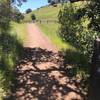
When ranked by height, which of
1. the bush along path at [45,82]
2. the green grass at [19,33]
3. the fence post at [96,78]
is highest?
the fence post at [96,78]

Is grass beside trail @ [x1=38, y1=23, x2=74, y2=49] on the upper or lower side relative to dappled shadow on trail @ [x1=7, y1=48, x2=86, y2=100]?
lower

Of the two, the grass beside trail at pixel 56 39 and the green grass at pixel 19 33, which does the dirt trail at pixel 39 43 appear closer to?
A: the grass beside trail at pixel 56 39

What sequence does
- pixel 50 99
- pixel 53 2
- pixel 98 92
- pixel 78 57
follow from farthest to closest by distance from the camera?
pixel 53 2 < pixel 78 57 < pixel 50 99 < pixel 98 92

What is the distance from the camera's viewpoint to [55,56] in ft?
52.6

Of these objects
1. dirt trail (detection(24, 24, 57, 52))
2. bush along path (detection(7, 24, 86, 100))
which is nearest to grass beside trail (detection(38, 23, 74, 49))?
dirt trail (detection(24, 24, 57, 52))

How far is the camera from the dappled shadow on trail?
9.34 metres

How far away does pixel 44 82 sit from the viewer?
35.2 feet

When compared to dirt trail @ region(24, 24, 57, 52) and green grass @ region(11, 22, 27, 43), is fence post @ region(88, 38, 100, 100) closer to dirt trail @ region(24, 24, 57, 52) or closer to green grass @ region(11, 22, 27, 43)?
dirt trail @ region(24, 24, 57, 52)

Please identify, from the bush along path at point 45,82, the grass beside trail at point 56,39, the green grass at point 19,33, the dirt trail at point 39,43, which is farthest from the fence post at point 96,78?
the green grass at point 19,33

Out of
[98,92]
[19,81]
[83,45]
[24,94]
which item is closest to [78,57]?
[83,45]

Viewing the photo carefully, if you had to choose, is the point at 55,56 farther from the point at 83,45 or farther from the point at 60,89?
the point at 60,89

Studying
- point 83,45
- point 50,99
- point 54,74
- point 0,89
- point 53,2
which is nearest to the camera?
point 50,99

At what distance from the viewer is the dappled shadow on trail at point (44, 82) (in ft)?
30.6

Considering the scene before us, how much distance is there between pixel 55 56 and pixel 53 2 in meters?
2.73
